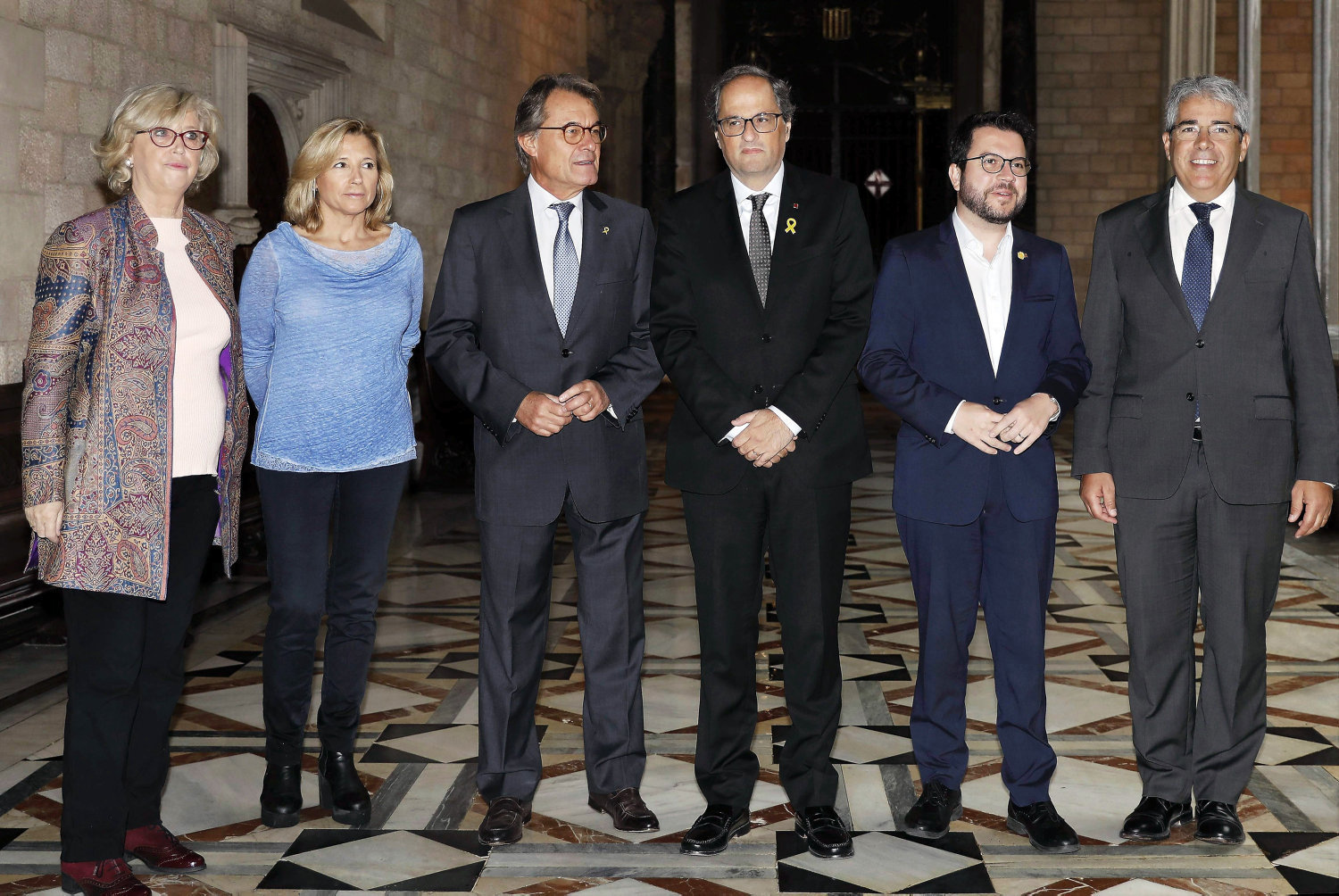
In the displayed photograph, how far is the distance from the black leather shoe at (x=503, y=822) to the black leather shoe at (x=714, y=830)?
15.3 inches

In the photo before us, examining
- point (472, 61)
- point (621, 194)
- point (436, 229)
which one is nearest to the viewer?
point (436, 229)

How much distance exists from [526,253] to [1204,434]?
1633 millimetres

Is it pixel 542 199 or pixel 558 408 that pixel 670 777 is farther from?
pixel 542 199

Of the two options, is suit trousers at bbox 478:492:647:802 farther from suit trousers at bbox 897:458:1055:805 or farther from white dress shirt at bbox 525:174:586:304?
suit trousers at bbox 897:458:1055:805

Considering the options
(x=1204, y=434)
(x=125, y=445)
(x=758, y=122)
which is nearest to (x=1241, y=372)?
(x=1204, y=434)

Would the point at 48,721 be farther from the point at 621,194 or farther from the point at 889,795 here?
the point at 621,194

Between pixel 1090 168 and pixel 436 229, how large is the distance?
30.4 ft

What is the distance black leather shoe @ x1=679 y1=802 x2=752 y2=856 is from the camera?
2.99 meters

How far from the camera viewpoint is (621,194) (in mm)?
17422

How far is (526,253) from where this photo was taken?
123 inches

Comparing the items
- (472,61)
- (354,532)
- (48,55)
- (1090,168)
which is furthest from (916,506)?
(1090,168)

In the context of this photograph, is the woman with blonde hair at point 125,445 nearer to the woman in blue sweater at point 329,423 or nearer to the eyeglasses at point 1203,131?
the woman in blue sweater at point 329,423

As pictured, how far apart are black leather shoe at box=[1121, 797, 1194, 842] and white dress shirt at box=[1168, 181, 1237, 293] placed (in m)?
1.20

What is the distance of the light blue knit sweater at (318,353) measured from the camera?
3.11m
